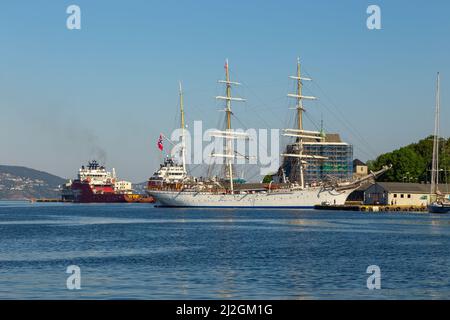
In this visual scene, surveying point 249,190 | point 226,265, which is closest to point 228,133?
point 249,190

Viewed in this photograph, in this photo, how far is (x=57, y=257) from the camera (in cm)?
4744

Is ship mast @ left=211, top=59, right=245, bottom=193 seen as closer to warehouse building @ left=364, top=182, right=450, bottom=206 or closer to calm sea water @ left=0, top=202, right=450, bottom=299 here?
warehouse building @ left=364, top=182, right=450, bottom=206

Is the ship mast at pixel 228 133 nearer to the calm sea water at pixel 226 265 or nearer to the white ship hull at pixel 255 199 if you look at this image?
the white ship hull at pixel 255 199

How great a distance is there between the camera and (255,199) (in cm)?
16262

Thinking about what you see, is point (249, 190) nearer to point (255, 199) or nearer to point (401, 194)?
point (255, 199)

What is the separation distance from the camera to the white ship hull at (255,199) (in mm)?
155750

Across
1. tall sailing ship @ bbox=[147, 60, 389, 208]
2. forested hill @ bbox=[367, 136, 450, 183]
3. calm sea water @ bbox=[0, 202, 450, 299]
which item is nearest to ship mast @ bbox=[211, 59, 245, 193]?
tall sailing ship @ bbox=[147, 60, 389, 208]

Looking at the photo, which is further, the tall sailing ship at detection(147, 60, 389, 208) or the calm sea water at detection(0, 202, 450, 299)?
the tall sailing ship at detection(147, 60, 389, 208)

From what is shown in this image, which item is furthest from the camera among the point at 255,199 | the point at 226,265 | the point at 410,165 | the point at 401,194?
the point at 410,165

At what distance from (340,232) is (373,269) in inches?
1347

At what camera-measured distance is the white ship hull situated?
15575 cm

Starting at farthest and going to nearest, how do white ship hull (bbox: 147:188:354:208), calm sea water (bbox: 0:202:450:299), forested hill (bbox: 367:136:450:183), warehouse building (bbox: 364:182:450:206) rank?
1. forested hill (bbox: 367:136:450:183)
2. white ship hull (bbox: 147:188:354:208)
3. warehouse building (bbox: 364:182:450:206)
4. calm sea water (bbox: 0:202:450:299)
